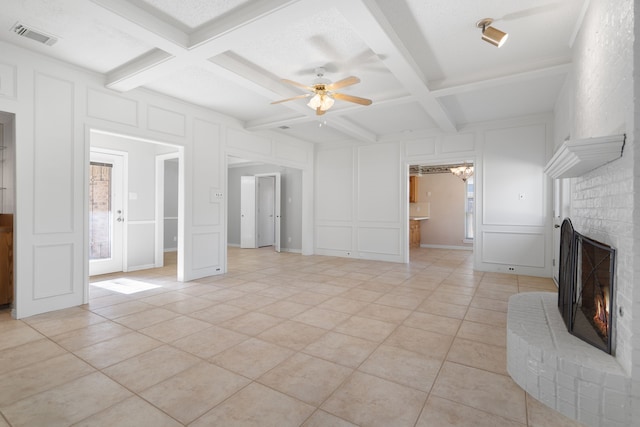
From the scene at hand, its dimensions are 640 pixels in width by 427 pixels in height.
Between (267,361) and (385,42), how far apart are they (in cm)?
297

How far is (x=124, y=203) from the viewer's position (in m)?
5.95

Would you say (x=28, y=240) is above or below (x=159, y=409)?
above

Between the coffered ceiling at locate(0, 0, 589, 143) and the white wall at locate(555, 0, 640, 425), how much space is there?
70 cm

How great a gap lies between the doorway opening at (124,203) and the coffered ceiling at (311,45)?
6.35 ft

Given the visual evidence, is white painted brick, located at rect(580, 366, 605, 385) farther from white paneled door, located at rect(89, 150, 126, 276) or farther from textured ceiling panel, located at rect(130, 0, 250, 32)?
white paneled door, located at rect(89, 150, 126, 276)

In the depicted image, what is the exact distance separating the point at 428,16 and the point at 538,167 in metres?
4.07

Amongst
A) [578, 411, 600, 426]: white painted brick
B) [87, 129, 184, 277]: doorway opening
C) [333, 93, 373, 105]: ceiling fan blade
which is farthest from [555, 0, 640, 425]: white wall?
[87, 129, 184, 277]: doorway opening

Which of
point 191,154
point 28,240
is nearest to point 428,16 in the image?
point 191,154

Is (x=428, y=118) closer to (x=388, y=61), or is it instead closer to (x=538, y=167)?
(x=538, y=167)

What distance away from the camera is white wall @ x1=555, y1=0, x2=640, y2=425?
5.14 ft

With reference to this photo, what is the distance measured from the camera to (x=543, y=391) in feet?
6.18

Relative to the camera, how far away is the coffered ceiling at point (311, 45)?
104 inches

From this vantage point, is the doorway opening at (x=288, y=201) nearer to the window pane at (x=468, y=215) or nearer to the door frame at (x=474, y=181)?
the door frame at (x=474, y=181)

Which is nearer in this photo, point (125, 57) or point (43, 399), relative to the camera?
point (43, 399)
